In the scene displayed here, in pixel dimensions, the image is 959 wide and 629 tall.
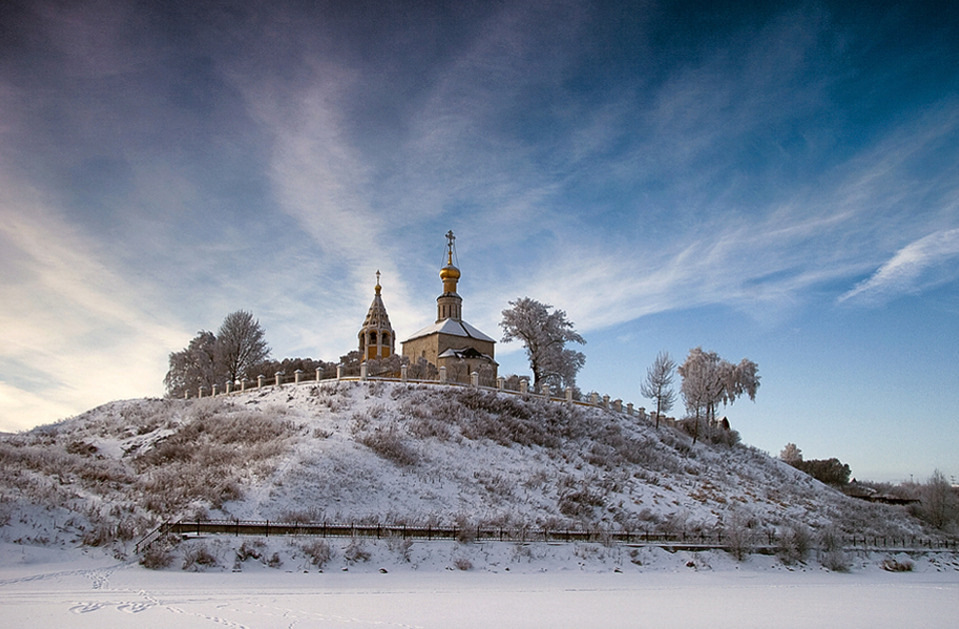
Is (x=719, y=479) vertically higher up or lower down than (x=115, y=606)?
higher up

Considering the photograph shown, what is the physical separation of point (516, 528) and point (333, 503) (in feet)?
19.5

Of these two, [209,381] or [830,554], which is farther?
[209,381]

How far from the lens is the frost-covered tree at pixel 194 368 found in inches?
2055

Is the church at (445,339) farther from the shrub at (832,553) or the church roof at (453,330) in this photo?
the shrub at (832,553)

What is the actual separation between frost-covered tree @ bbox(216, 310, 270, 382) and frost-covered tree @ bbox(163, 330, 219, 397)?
64.9 inches

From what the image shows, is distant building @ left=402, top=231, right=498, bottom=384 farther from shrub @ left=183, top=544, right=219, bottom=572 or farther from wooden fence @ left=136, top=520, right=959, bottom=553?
shrub @ left=183, top=544, right=219, bottom=572

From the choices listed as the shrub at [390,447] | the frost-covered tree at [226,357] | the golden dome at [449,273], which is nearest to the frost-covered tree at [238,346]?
the frost-covered tree at [226,357]

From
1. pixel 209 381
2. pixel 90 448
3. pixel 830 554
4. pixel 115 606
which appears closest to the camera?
pixel 115 606

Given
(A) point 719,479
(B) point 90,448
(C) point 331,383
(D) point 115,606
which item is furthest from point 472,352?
(D) point 115,606

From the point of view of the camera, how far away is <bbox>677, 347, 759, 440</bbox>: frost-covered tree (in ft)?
149

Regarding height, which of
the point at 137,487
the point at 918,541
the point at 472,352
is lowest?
the point at 918,541

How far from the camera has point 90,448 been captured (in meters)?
28.0

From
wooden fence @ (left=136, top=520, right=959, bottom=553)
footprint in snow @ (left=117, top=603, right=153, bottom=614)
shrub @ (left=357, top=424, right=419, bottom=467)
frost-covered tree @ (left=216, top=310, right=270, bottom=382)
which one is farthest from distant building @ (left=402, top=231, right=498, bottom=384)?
footprint in snow @ (left=117, top=603, right=153, bottom=614)

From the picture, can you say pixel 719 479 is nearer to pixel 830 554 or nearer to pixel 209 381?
pixel 830 554
